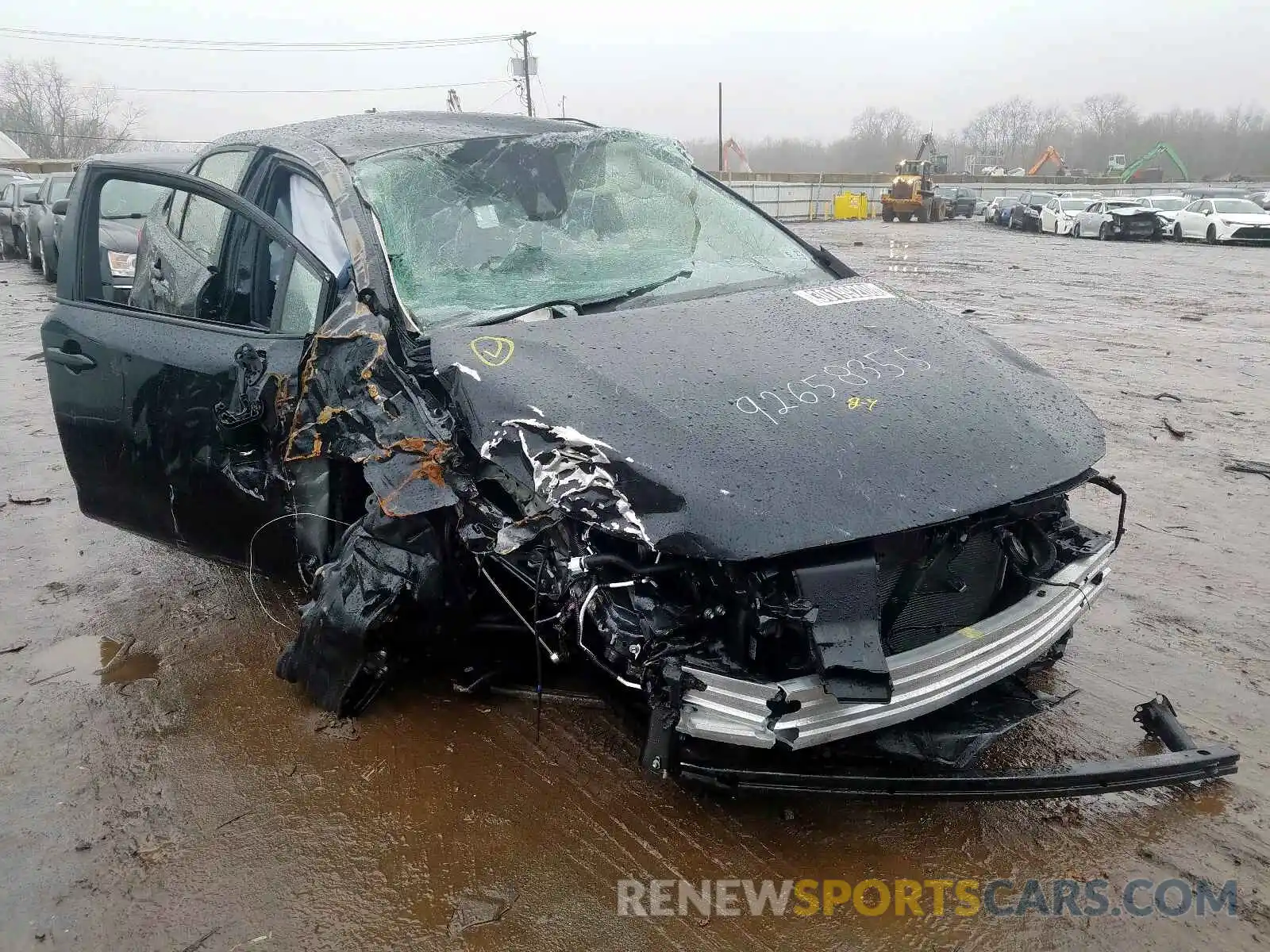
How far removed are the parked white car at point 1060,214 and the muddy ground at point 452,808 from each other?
25389 millimetres

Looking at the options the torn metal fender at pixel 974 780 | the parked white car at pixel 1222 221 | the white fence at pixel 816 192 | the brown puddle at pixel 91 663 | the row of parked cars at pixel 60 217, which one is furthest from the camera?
the white fence at pixel 816 192

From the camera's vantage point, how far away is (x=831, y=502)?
226 cm

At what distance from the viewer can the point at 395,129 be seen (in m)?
3.71

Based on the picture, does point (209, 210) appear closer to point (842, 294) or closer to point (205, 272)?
point (205, 272)

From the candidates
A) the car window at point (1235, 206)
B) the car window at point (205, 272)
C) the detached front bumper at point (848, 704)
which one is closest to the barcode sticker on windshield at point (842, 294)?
the detached front bumper at point (848, 704)

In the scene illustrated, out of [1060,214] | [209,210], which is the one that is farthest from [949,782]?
[1060,214]

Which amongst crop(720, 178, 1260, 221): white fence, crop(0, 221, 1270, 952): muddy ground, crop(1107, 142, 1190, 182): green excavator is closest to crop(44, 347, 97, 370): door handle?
crop(0, 221, 1270, 952): muddy ground

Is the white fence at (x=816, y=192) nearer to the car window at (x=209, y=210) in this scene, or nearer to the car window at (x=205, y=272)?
the car window at (x=209, y=210)

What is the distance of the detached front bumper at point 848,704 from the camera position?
7.20 feet

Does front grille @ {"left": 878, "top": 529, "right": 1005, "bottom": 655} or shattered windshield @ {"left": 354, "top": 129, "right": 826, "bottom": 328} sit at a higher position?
shattered windshield @ {"left": 354, "top": 129, "right": 826, "bottom": 328}

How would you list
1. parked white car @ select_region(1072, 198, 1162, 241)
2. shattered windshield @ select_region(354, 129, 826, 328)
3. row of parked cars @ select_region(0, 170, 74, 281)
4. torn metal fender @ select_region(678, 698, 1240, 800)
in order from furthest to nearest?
parked white car @ select_region(1072, 198, 1162, 241) → row of parked cars @ select_region(0, 170, 74, 281) → shattered windshield @ select_region(354, 129, 826, 328) → torn metal fender @ select_region(678, 698, 1240, 800)

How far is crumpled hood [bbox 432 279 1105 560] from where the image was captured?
2250 mm

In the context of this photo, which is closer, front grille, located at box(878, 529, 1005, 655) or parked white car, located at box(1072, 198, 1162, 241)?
front grille, located at box(878, 529, 1005, 655)

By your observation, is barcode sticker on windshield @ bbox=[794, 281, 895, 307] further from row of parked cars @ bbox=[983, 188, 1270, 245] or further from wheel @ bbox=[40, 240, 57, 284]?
row of parked cars @ bbox=[983, 188, 1270, 245]
